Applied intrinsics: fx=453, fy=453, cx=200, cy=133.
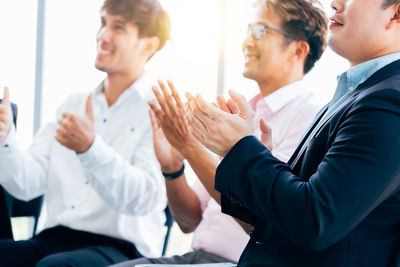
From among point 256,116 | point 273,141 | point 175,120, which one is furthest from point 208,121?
point 256,116

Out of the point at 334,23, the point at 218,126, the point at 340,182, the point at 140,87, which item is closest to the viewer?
the point at 340,182

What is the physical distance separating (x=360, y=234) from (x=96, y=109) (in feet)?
5.23

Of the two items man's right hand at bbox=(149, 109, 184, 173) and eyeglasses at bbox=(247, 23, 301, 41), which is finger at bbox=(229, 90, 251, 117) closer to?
man's right hand at bbox=(149, 109, 184, 173)

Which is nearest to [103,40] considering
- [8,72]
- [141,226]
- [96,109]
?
[96,109]

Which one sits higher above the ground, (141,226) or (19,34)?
(19,34)

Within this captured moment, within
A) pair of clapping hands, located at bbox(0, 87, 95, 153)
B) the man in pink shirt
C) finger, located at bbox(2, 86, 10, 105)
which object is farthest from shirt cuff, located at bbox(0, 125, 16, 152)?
the man in pink shirt

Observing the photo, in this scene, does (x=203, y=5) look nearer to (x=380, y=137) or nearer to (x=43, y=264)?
(x=43, y=264)

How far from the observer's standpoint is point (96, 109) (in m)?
2.18

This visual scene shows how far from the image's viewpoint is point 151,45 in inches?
88.2

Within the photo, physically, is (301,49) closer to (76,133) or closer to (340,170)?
(76,133)

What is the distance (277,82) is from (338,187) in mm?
1159

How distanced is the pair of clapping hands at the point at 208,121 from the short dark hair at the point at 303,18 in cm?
65

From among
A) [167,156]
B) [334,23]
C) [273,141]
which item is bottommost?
[167,156]

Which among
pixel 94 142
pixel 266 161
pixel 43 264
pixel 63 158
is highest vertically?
pixel 266 161
